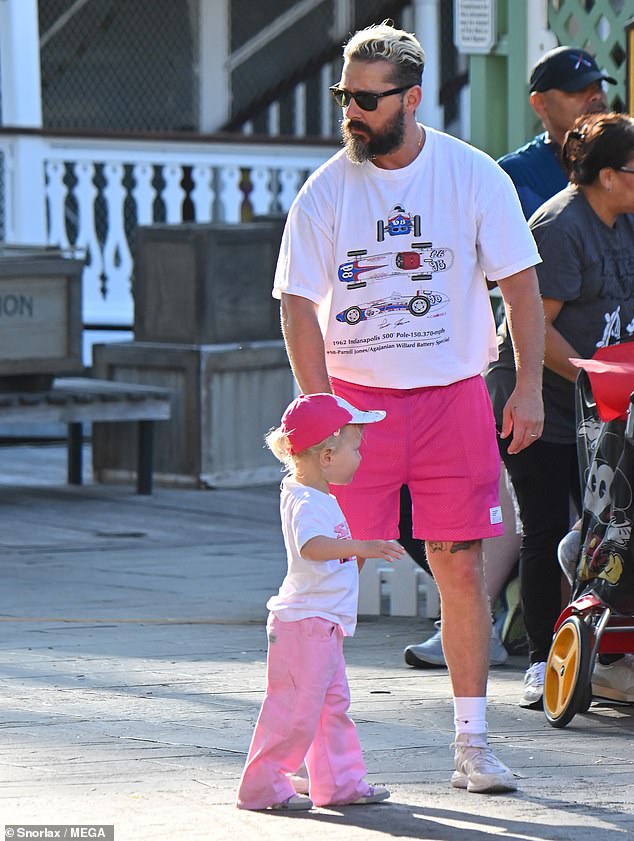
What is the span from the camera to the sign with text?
8.15 metres

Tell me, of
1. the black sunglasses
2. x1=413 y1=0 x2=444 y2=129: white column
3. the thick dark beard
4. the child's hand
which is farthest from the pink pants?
x1=413 y1=0 x2=444 y2=129: white column

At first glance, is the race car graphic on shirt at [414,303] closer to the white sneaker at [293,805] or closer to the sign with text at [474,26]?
the white sneaker at [293,805]

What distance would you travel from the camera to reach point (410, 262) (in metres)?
4.72

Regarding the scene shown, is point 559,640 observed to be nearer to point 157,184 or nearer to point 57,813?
point 57,813

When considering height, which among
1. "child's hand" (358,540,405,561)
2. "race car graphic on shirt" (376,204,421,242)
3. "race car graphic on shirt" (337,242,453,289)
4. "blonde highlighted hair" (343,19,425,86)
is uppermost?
"blonde highlighted hair" (343,19,425,86)

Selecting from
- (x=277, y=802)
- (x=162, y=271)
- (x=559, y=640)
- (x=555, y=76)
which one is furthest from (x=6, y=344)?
(x=277, y=802)

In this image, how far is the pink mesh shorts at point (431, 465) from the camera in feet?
15.7

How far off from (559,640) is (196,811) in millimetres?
1480

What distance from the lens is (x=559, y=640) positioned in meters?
5.45

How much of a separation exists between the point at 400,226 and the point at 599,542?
124 cm

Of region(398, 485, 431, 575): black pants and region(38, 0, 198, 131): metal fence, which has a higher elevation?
region(38, 0, 198, 131): metal fence

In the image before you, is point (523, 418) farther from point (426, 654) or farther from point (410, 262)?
point (426, 654)

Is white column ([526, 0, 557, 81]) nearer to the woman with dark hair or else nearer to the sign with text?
the sign with text

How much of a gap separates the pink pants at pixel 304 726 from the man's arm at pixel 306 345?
24.8 inches
